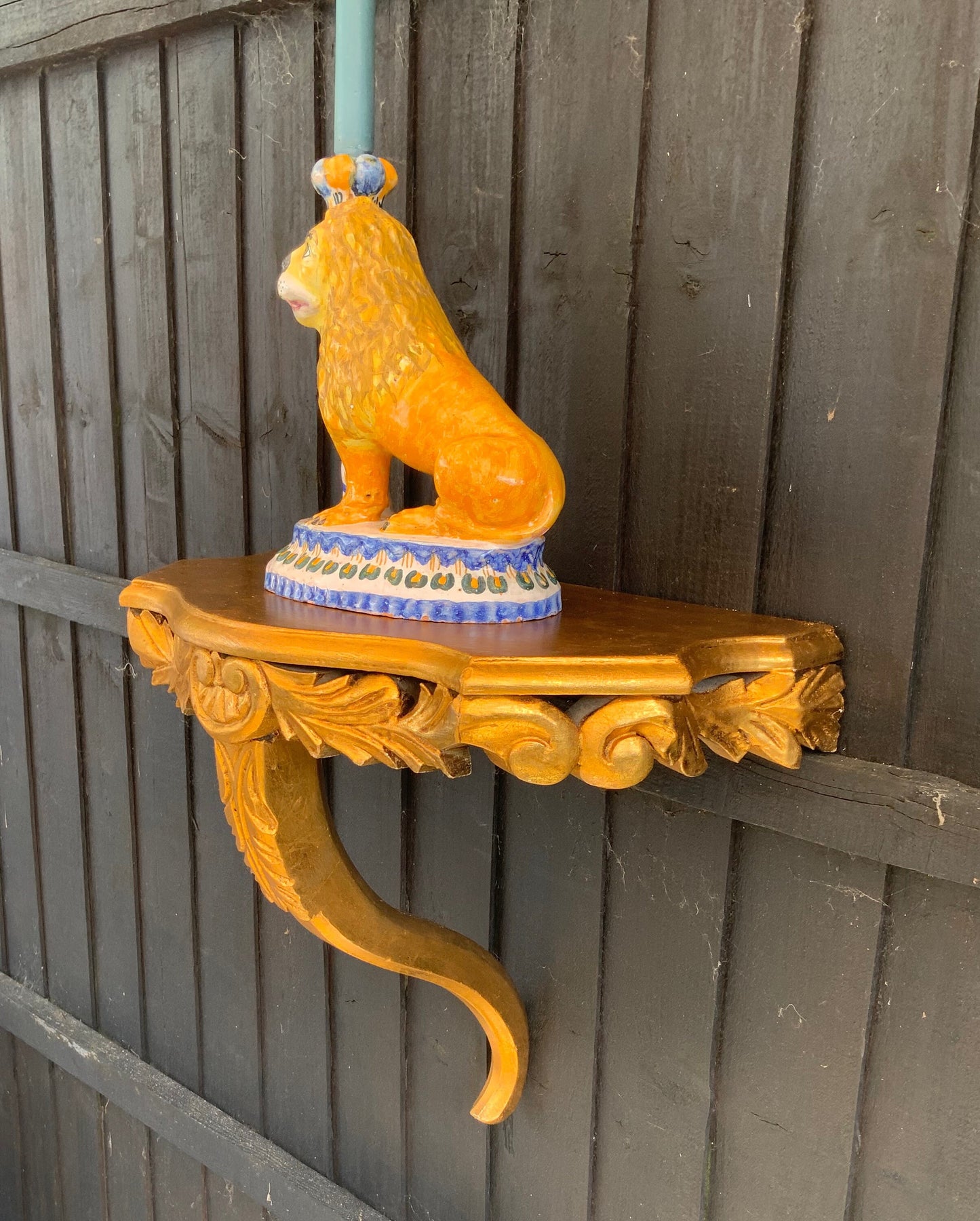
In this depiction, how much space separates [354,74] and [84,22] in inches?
21.9

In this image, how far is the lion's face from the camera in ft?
1.94

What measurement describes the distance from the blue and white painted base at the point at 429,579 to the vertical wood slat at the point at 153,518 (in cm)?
48

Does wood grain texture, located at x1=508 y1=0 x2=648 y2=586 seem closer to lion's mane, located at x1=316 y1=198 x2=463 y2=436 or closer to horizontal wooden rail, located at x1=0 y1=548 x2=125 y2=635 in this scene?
lion's mane, located at x1=316 y1=198 x2=463 y2=436

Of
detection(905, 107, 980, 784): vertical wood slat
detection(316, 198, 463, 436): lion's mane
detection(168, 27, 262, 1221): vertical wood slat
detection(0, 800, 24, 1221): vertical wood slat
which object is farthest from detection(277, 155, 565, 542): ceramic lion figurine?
detection(0, 800, 24, 1221): vertical wood slat

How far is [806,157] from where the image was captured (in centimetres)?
58

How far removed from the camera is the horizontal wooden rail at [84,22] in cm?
85

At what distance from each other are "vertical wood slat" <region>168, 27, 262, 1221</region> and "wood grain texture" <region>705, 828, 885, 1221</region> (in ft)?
1.75

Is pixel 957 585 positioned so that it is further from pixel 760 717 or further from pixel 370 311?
pixel 370 311

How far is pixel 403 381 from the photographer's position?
1.88ft

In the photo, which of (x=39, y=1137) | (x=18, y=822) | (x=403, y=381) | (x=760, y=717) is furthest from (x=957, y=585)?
(x=39, y=1137)

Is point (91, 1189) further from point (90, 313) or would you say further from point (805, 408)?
point (805, 408)

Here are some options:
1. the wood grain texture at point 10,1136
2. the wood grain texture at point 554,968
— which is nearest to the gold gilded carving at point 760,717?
the wood grain texture at point 554,968

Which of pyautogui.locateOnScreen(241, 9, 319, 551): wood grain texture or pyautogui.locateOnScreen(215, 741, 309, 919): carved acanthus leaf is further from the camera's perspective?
pyautogui.locateOnScreen(241, 9, 319, 551): wood grain texture

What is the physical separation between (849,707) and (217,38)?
2.52 feet
